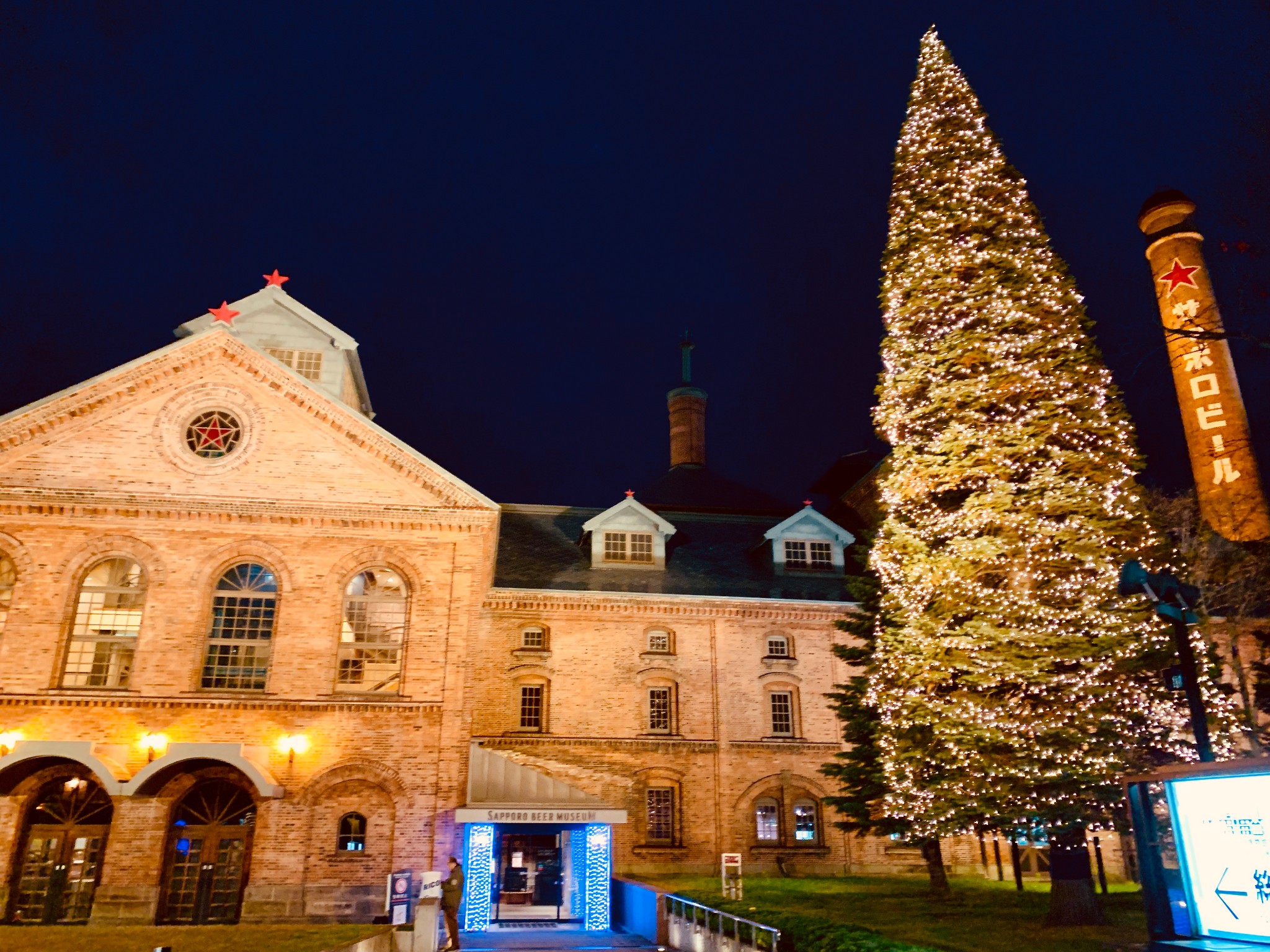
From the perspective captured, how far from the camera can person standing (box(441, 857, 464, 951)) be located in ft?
59.4

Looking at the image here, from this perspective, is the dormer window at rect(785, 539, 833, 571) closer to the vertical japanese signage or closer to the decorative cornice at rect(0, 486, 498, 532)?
the decorative cornice at rect(0, 486, 498, 532)

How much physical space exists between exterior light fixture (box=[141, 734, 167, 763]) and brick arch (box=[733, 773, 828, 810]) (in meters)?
15.3

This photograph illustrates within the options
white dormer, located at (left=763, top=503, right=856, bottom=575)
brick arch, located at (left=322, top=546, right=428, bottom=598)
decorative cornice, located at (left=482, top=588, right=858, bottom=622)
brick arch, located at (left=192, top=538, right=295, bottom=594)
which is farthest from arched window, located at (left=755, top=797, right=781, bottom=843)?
brick arch, located at (left=192, top=538, right=295, bottom=594)

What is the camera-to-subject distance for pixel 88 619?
22297mm

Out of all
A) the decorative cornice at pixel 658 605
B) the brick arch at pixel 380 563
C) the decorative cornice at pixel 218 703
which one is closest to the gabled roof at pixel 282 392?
the brick arch at pixel 380 563

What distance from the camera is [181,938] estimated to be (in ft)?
56.0

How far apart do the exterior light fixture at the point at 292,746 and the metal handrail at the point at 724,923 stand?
9268 millimetres

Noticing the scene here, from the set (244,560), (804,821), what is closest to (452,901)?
(244,560)

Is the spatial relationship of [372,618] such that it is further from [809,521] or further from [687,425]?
[687,425]

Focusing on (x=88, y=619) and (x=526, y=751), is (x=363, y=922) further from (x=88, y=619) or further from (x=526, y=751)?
(x=88, y=619)

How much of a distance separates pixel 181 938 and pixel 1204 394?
35.4 m

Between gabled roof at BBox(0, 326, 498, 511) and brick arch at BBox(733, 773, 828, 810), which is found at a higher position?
gabled roof at BBox(0, 326, 498, 511)

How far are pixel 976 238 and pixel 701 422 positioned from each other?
87.6 feet

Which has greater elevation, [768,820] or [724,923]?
[768,820]
